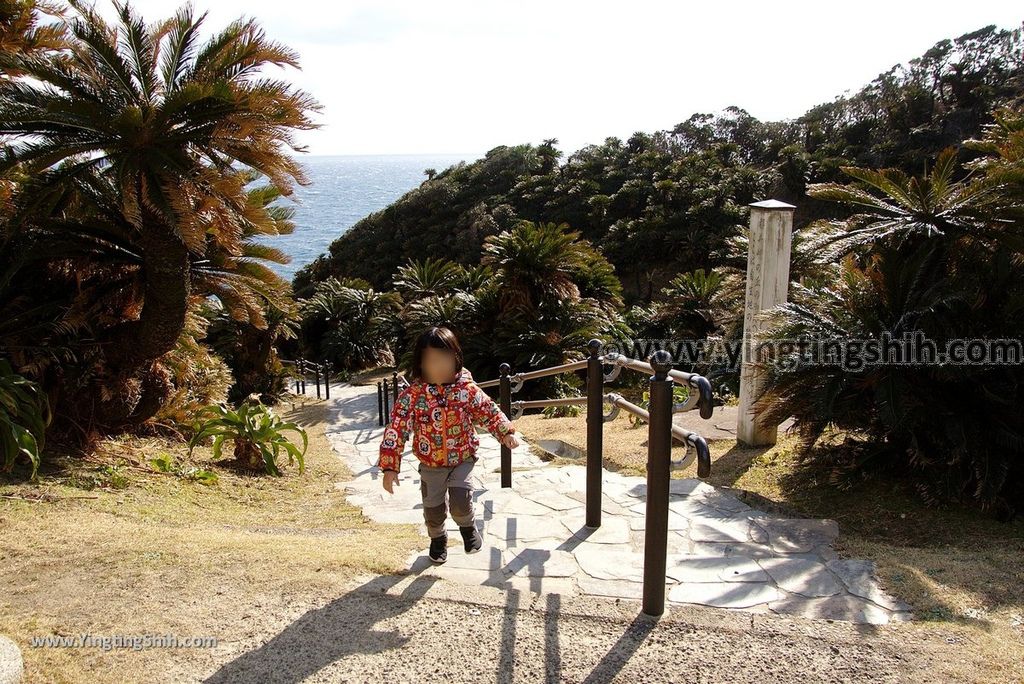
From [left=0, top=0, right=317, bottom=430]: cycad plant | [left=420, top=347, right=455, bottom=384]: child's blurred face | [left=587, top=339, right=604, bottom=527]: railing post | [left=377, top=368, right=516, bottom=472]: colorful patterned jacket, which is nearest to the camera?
[left=420, top=347, right=455, bottom=384]: child's blurred face

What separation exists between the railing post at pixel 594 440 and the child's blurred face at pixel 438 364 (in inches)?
39.3

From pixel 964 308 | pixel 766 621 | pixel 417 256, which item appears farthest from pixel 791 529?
pixel 417 256

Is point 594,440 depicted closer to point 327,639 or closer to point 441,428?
point 441,428

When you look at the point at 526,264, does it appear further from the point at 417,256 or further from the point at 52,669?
the point at 417,256

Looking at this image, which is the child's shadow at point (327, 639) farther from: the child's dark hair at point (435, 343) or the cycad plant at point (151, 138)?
the cycad plant at point (151, 138)

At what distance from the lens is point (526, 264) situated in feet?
42.1

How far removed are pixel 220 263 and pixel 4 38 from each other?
2583mm

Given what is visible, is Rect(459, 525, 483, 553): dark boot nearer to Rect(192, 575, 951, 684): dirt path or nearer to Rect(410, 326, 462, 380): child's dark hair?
Rect(192, 575, 951, 684): dirt path

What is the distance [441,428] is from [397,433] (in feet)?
0.70

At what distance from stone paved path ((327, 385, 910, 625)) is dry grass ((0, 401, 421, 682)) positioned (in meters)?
0.47

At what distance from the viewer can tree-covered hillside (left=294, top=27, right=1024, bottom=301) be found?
28672 mm

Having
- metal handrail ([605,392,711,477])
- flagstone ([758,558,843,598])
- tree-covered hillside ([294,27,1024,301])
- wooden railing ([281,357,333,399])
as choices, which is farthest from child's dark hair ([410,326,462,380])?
tree-covered hillside ([294,27,1024,301])

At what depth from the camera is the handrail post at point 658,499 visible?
3025 millimetres
